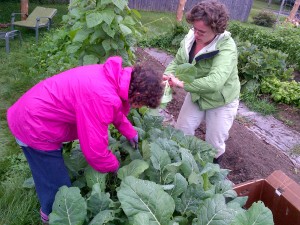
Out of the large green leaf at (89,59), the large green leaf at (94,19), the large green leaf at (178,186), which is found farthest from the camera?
the large green leaf at (89,59)

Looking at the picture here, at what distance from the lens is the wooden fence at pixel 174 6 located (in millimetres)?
18406

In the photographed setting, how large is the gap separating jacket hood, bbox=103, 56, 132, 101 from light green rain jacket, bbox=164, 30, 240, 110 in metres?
0.98

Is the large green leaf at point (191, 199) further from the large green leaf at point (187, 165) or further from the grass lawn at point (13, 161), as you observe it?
the grass lawn at point (13, 161)

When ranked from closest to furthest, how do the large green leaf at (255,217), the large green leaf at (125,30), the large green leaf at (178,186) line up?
the large green leaf at (255,217), the large green leaf at (178,186), the large green leaf at (125,30)

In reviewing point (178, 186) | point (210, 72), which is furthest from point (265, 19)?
point (178, 186)

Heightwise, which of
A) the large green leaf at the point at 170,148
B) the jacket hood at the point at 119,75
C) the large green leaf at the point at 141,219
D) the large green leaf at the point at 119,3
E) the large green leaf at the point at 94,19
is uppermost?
the large green leaf at the point at 119,3

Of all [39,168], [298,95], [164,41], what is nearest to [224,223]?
[39,168]

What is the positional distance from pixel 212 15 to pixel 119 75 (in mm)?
1101

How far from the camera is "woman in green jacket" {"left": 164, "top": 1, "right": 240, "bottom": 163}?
2732 mm

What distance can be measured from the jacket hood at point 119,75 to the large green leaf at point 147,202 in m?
0.56

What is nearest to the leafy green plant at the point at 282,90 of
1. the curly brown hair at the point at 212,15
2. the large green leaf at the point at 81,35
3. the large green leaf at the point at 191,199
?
the curly brown hair at the point at 212,15

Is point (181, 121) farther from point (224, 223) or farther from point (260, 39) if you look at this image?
point (260, 39)

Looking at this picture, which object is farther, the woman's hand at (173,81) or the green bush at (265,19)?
the green bush at (265,19)

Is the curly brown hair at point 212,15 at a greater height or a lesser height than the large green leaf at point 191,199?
greater
